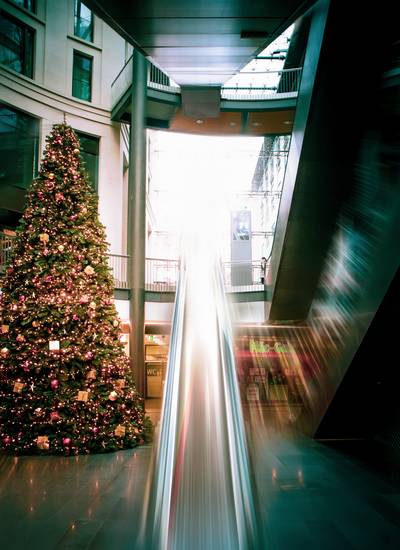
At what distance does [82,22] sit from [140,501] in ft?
45.6

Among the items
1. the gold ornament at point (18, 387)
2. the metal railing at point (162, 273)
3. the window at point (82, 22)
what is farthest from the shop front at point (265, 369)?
the window at point (82, 22)

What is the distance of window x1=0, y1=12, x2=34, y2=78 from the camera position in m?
11.6

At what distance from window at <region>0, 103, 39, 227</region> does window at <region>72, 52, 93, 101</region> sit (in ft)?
5.95

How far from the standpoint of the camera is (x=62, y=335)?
6332 mm

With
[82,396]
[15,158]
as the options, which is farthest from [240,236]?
[82,396]

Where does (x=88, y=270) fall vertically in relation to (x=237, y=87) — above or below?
below

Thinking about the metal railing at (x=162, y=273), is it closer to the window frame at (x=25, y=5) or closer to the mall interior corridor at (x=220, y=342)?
the mall interior corridor at (x=220, y=342)

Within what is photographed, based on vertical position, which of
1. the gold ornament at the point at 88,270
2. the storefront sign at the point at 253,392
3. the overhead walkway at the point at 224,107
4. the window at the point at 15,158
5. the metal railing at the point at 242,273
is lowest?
the storefront sign at the point at 253,392

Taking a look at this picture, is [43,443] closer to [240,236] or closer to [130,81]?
[130,81]

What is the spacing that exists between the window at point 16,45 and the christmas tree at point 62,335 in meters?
6.40

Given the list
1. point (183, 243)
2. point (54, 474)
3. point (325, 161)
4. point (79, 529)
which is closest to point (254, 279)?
point (183, 243)

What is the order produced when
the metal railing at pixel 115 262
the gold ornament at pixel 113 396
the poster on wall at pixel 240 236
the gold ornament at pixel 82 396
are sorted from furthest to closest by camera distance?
the poster on wall at pixel 240 236
the metal railing at pixel 115 262
the gold ornament at pixel 113 396
the gold ornament at pixel 82 396

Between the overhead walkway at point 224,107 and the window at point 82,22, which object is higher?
the window at point 82,22

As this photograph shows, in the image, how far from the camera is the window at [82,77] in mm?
13258
